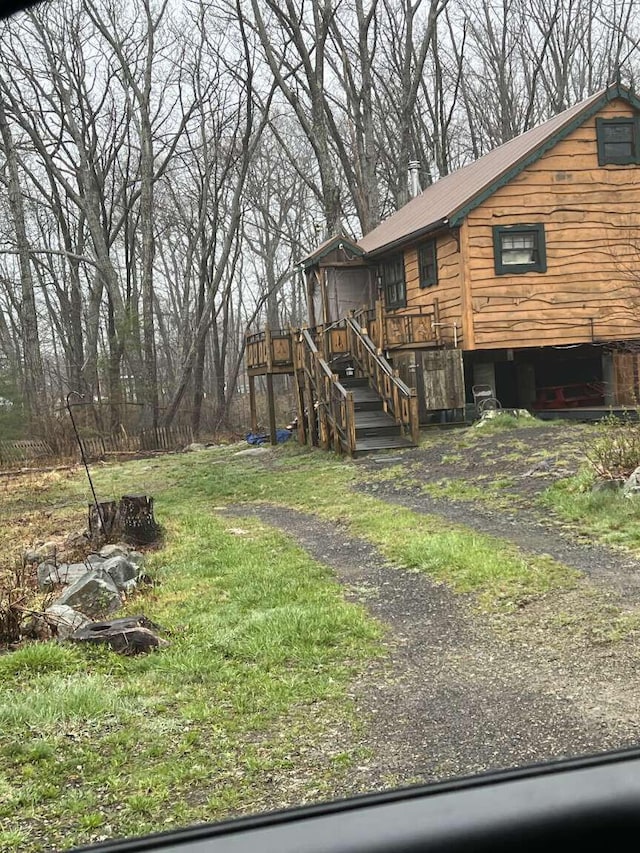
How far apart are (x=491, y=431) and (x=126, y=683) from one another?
29.8ft

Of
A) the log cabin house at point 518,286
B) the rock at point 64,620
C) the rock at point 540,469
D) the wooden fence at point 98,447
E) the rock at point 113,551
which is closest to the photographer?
the rock at point 64,620

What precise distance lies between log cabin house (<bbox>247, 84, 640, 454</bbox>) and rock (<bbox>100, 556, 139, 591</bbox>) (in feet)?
22.9

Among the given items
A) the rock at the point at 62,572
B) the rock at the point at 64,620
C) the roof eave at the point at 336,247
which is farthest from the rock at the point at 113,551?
the roof eave at the point at 336,247

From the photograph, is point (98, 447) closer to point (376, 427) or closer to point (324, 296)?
point (324, 296)

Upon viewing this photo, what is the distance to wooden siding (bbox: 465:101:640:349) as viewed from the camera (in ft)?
44.6

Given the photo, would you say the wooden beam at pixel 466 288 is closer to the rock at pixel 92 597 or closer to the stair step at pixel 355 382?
the stair step at pixel 355 382

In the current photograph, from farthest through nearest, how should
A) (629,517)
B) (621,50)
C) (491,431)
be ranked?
1. (621,50)
2. (491,431)
3. (629,517)

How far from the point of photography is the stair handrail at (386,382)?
475 inches

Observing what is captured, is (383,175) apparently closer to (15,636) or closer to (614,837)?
(15,636)

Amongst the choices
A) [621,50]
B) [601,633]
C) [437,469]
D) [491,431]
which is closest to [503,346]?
[491,431]

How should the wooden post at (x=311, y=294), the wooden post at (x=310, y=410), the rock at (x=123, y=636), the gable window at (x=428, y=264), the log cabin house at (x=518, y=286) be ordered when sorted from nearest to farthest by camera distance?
1. the rock at (x=123, y=636)
2. the log cabin house at (x=518, y=286)
3. the wooden post at (x=310, y=410)
4. the gable window at (x=428, y=264)
5. the wooden post at (x=311, y=294)

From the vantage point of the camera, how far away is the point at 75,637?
4215 millimetres

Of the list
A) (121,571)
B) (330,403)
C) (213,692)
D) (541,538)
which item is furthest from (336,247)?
(213,692)

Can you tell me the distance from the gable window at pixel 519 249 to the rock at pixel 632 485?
7736 mm
